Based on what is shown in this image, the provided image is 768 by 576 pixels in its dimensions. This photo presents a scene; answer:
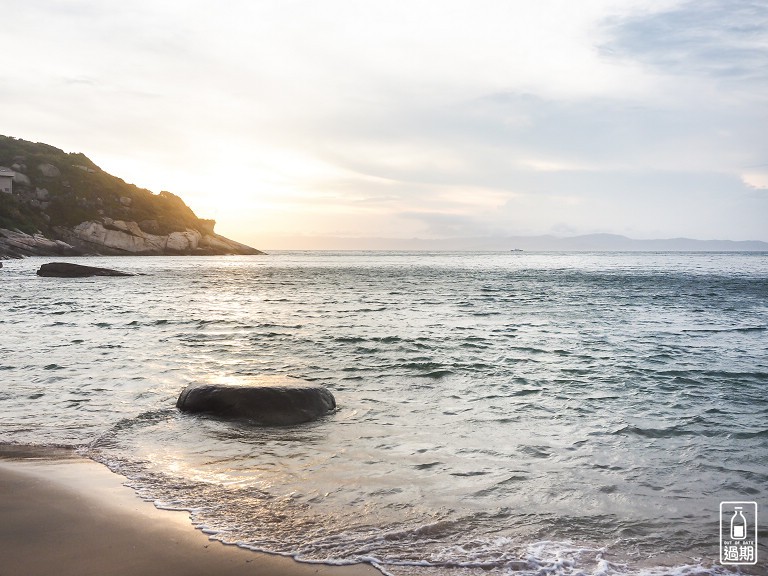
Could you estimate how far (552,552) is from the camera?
544 centimetres

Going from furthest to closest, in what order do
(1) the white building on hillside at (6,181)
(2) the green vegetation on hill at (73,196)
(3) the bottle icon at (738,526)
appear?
1. (2) the green vegetation on hill at (73,196)
2. (1) the white building on hillside at (6,181)
3. (3) the bottle icon at (738,526)

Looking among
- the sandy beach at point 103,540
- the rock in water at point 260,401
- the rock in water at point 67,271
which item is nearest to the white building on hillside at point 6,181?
the rock in water at point 67,271

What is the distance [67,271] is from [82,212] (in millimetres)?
88688

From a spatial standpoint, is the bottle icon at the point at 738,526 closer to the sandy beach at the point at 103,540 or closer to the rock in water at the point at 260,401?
the sandy beach at the point at 103,540

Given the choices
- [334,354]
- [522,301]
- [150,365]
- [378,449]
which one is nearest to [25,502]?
[378,449]

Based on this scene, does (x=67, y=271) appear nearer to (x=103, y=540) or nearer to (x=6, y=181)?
(x=103, y=540)

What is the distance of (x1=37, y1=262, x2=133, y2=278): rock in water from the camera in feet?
185

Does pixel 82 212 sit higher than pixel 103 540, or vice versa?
pixel 82 212

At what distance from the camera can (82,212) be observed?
445 feet

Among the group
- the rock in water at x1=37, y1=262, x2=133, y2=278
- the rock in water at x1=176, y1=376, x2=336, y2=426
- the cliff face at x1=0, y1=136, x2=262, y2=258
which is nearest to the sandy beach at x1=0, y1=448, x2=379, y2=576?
the rock in water at x1=176, y1=376, x2=336, y2=426

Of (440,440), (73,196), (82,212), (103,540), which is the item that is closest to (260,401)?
(440,440)

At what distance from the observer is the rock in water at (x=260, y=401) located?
991 centimetres

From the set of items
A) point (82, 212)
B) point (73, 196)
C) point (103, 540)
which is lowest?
point (103, 540)

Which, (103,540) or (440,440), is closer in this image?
(103,540)
